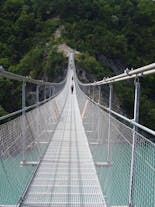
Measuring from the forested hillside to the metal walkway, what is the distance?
2240 centimetres

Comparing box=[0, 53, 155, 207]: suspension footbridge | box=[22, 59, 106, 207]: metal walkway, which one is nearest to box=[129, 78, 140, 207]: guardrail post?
box=[0, 53, 155, 207]: suspension footbridge

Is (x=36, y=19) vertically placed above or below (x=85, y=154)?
above

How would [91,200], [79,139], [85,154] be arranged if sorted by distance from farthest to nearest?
[79,139] → [85,154] → [91,200]

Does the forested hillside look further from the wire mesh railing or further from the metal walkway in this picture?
the wire mesh railing

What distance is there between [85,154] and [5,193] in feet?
5.99

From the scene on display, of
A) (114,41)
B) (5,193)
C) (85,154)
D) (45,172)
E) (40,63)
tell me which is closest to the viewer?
(5,193)

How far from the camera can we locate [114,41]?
106ft

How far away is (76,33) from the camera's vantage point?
112 ft

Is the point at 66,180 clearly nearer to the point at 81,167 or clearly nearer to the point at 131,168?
the point at 81,167

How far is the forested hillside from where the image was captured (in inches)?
1140

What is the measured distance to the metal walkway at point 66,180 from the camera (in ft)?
8.02

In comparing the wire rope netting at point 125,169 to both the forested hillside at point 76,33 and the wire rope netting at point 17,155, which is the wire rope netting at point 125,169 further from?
the forested hillside at point 76,33

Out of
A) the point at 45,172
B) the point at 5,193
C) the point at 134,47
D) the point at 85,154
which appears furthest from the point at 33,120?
the point at 134,47

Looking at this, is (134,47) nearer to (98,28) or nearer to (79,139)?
(98,28)
